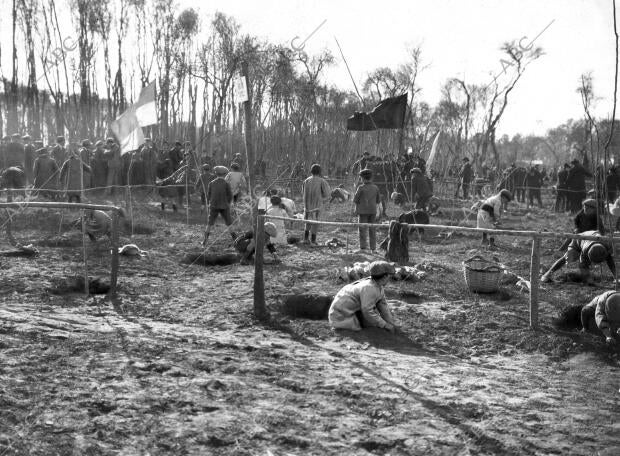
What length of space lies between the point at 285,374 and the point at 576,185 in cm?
1689

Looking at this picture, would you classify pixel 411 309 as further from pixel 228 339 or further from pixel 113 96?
pixel 113 96

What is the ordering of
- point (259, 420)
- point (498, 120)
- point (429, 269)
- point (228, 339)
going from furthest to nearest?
point (498, 120) → point (429, 269) → point (228, 339) → point (259, 420)

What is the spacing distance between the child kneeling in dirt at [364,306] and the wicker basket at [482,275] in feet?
5.39

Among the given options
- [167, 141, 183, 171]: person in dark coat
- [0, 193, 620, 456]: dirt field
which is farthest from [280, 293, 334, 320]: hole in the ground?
[167, 141, 183, 171]: person in dark coat

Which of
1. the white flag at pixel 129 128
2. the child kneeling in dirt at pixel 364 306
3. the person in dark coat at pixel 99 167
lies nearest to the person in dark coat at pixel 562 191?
the person in dark coat at pixel 99 167

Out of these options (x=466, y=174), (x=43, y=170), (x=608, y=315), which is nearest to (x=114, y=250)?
(x=608, y=315)

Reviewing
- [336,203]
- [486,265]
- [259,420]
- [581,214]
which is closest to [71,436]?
[259,420]

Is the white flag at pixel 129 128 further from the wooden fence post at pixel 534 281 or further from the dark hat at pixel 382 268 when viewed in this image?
the wooden fence post at pixel 534 281

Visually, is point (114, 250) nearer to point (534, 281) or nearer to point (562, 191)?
point (534, 281)

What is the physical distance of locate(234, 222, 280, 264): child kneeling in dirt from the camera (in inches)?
402

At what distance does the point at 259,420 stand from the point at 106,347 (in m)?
1.94

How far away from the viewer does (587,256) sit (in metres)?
8.55

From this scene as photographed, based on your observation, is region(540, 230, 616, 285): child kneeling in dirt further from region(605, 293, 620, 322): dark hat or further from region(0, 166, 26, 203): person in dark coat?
region(0, 166, 26, 203): person in dark coat

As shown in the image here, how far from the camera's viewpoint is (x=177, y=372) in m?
5.25
